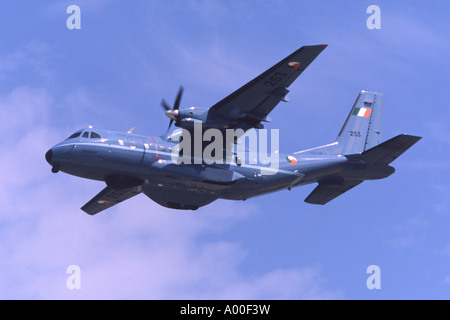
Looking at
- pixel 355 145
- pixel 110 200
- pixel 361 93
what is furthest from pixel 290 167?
pixel 110 200

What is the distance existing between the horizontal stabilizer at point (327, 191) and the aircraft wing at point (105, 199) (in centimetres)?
728

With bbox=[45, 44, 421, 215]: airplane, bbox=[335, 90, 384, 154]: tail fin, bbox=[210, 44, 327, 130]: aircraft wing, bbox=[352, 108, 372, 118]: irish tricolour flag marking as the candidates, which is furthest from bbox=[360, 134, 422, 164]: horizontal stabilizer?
bbox=[210, 44, 327, 130]: aircraft wing

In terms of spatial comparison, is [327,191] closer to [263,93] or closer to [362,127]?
[362,127]

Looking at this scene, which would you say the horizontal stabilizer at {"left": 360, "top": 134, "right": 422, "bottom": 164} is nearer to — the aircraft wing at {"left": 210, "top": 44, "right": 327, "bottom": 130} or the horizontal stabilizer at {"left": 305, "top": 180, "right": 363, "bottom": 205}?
the horizontal stabilizer at {"left": 305, "top": 180, "right": 363, "bottom": 205}

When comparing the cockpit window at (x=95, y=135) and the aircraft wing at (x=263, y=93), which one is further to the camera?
the cockpit window at (x=95, y=135)

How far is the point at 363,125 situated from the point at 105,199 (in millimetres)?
11450

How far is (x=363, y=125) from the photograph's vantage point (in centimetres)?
3133

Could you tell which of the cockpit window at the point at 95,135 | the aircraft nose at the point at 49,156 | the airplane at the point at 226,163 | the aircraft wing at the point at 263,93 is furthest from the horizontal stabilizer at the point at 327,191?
the aircraft nose at the point at 49,156

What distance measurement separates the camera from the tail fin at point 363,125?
30562 millimetres

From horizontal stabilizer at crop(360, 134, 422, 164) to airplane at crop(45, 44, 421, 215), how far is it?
0.12 feet

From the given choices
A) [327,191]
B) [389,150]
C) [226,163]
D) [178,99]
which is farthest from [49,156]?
[389,150]

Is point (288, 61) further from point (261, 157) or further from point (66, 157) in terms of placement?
point (66, 157)

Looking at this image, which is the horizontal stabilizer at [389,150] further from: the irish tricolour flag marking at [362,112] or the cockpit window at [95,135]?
the cockpit window at [95,135]
